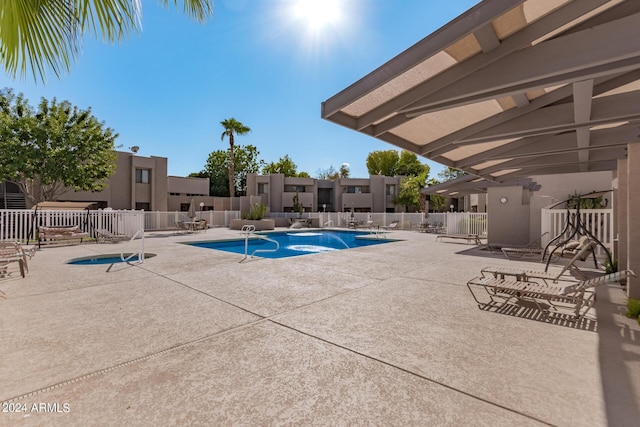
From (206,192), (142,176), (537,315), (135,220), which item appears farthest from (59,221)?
(206,192)

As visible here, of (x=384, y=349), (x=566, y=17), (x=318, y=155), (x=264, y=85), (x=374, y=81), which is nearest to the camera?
(x=384, y=349)

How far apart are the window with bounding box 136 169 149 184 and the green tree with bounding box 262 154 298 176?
26.4 metres

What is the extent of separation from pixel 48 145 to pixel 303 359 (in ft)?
69.7

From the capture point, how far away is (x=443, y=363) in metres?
2.63

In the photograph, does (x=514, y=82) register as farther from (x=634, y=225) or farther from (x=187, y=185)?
(x=187, y=185)

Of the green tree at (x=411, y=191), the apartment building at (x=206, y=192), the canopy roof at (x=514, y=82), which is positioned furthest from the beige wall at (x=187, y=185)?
the canopy roof at (x=514, y=82)

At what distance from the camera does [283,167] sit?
173 ft

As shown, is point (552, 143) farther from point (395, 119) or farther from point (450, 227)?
point (450, 227)

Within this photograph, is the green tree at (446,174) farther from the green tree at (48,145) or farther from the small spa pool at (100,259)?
the small spa pool at (100,259)

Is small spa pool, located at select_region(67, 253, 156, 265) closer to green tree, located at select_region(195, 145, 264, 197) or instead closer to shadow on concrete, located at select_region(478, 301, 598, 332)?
shadow on concrete, located at select_region(478, 301, 598, 332)

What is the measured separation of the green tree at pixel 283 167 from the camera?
5278 centimetres

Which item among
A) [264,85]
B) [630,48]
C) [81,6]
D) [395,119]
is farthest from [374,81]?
[264,85]

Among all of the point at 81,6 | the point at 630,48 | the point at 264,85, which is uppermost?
the point at 264,85

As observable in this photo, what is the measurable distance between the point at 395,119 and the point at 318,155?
60.5 m
